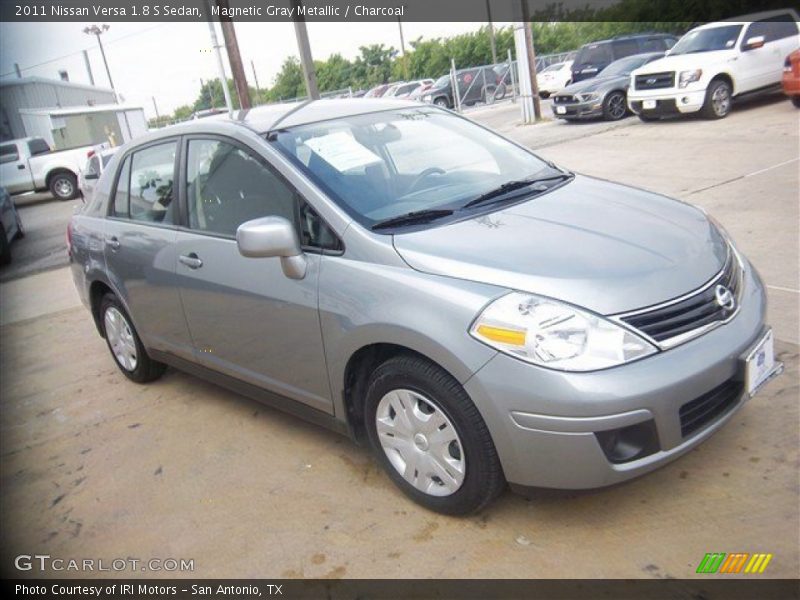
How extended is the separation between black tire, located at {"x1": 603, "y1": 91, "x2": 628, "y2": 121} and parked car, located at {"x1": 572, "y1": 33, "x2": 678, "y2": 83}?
4.82 meters

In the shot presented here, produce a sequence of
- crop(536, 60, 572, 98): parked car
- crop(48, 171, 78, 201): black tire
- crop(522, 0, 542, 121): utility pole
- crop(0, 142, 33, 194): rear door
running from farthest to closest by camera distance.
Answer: crop(536, 60, 572, 98): parked car → crop(48, 171, 78, 201): black tire → crop(0, 142, 33, 194): rear door → crop(522, 0, 542, 121): utility pole

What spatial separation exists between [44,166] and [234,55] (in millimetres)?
6332

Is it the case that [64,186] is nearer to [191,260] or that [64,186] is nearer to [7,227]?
[7,227]

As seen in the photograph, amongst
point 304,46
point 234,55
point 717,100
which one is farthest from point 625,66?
point 234,55

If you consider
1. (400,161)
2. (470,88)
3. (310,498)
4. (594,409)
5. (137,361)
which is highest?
(470,88)

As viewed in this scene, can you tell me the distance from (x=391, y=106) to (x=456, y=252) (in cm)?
149

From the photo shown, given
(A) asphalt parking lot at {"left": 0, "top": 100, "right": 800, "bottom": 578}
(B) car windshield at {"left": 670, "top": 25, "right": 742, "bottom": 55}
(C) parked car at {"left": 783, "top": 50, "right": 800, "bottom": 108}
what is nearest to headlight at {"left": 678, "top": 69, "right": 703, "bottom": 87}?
(B) car windshield at {"left": 670, "top": 25, "right": 742, "bottom": 55}

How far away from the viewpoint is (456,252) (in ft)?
8.45

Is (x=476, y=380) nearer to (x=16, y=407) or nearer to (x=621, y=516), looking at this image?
(x=621, y=516)

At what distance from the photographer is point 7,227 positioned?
10.8 metres

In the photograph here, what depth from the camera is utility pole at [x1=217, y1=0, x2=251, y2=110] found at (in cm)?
1706

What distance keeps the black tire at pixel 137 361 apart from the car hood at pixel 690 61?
10.5 m

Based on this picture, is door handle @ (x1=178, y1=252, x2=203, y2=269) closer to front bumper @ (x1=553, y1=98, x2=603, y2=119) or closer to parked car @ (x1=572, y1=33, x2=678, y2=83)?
front bumper @ (x1=553, y1=98, x2=603, y2=119)

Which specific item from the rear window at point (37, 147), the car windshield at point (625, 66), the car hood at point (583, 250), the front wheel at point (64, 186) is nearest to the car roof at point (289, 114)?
the car hood at point (583, 250)
